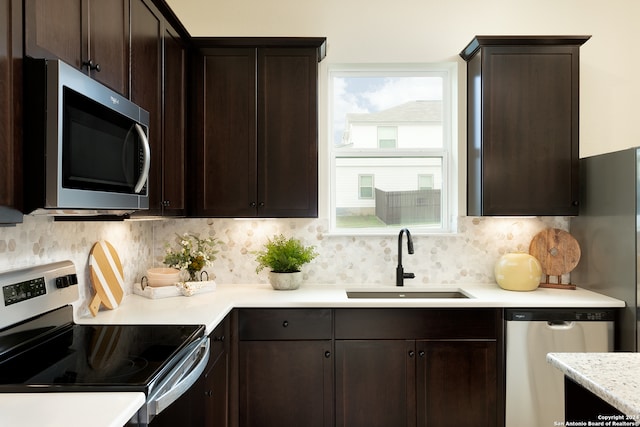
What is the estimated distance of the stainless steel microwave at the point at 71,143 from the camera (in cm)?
124

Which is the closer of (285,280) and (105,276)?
(105,276)

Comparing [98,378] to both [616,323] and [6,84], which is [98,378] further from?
[616,323]

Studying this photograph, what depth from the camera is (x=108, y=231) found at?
2.38 m

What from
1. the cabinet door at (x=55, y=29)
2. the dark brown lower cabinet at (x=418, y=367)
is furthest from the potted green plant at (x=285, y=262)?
the cabinet door at (x=55, y=29)

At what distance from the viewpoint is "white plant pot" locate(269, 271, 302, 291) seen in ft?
9.00

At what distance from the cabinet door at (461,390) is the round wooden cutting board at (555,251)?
0.77 m

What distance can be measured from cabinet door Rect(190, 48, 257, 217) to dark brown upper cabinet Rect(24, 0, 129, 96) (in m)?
0.88

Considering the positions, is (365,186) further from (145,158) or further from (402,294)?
(145,158)

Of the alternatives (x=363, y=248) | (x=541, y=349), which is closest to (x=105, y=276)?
(x=363, y=248)

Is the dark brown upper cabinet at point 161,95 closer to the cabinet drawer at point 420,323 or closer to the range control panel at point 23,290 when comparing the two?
the range control panel at point 23,290

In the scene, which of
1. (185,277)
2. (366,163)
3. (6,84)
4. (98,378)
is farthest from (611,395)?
(185,277)

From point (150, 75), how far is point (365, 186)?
1.58 m

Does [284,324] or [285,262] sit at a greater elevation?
[285,262]

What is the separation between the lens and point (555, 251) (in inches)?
113
